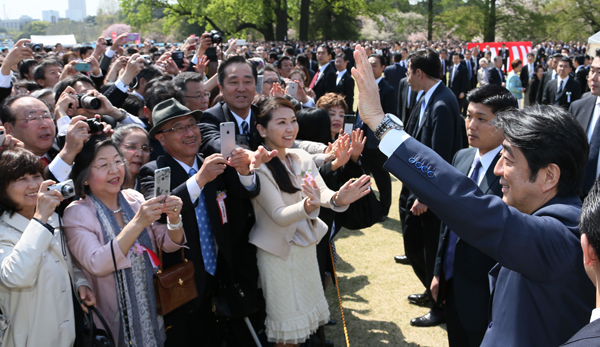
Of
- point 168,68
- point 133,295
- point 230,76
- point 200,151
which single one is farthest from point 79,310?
point 168,68

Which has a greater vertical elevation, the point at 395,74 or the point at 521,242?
the point at 395,74

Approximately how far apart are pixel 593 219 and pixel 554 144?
423 millimetres

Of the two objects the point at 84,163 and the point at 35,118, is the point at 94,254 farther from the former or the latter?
the point at 35,118

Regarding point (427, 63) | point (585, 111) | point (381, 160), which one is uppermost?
point (427, 63)

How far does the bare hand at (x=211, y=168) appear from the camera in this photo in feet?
8.63

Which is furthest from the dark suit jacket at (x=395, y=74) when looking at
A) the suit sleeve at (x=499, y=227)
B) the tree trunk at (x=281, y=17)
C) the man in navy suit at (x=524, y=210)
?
the tree trunk at (x=281, y=17)

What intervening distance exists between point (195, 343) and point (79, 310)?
2.97 feet

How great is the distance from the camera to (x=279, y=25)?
38156mm

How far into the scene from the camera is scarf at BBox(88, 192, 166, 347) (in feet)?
8.31

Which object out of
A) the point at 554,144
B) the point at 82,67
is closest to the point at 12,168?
the point at 554,144

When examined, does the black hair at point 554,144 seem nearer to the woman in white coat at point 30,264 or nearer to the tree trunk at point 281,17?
the woman in white coat at point 30,264

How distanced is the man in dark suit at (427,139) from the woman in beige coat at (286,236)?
1.32 m

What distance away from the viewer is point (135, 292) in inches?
102

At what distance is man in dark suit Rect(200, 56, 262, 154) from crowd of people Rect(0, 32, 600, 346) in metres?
0.02
